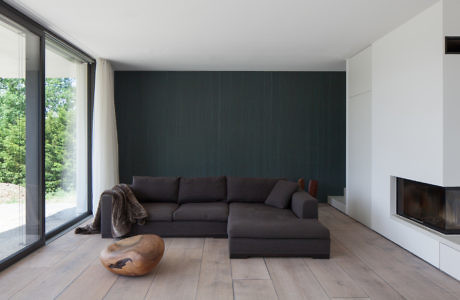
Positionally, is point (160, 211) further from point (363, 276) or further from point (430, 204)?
point (430, 204)

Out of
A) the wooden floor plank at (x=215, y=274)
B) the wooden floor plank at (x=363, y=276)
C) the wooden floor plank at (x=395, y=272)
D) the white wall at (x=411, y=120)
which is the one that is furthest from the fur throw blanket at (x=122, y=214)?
the white wall at (x=411, y=120)

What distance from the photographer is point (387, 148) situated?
4367 millimetres

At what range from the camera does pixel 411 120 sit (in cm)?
382

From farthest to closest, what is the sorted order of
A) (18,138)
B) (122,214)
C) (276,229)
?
(122,214) → (276,229) → (18,138)

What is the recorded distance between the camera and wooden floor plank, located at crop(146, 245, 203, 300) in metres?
2.73

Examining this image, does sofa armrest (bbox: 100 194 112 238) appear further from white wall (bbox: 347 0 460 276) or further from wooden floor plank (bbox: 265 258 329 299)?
white wall (bbox: 347 0 460 276)

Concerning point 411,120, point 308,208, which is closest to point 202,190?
point 308,208

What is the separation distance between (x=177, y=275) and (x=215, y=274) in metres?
0.37

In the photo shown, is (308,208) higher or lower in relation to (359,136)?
lower

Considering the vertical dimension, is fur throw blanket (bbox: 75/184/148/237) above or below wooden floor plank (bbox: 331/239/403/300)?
above

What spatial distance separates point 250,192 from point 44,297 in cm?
304

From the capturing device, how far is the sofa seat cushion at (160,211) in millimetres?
4387

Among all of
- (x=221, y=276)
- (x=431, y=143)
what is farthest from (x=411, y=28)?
(x=221, y=276)

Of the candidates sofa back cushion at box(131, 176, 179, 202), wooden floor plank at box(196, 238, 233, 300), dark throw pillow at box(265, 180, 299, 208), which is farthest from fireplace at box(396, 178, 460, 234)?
sofa back cushion at box(131, 176, 179, 202)
